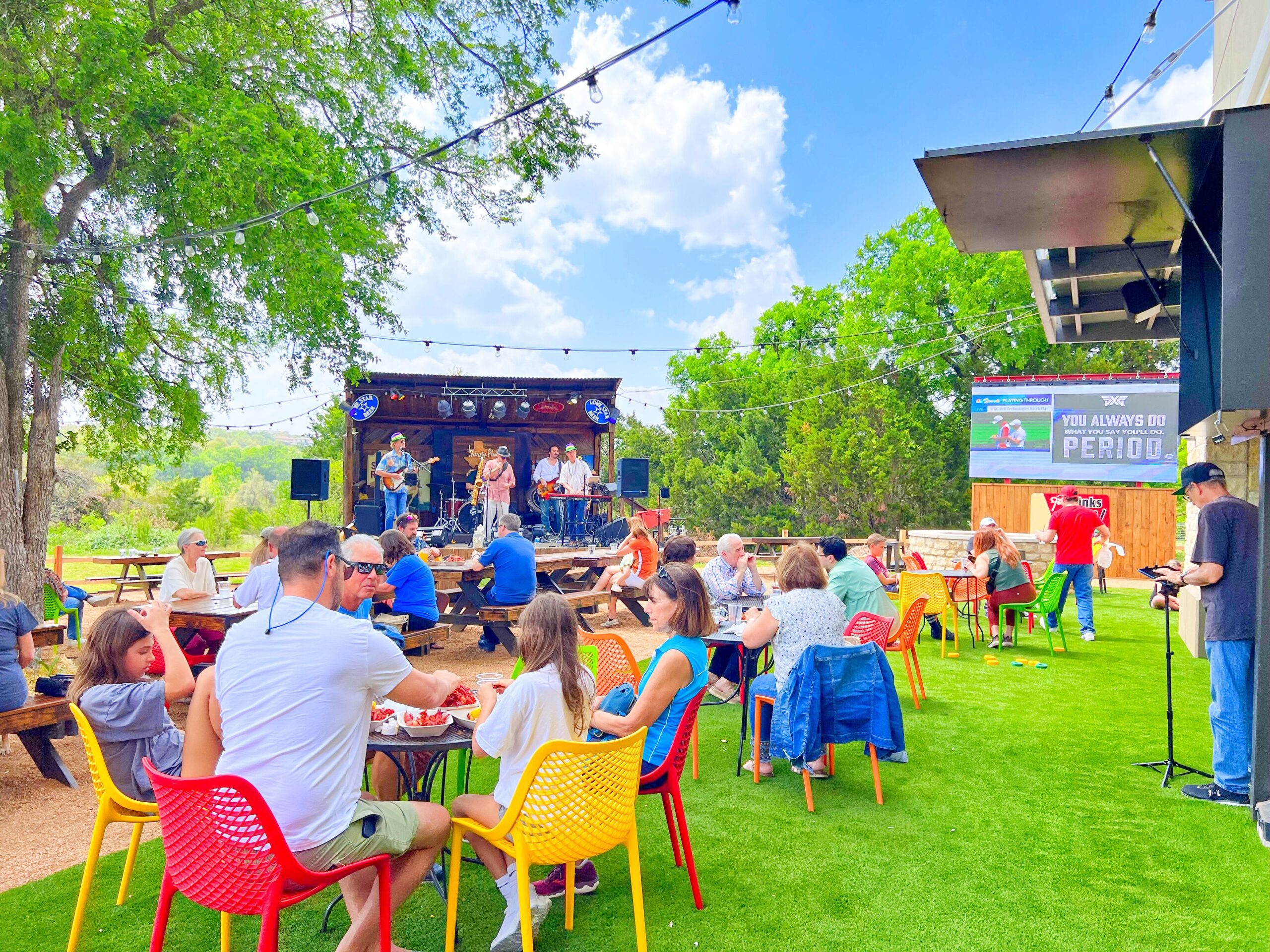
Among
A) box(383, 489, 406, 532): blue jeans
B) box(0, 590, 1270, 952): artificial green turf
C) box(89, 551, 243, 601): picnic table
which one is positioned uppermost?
box(383, 489, 406, 532): blue jeans

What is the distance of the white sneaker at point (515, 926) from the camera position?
246cm

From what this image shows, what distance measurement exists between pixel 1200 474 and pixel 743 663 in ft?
7.84

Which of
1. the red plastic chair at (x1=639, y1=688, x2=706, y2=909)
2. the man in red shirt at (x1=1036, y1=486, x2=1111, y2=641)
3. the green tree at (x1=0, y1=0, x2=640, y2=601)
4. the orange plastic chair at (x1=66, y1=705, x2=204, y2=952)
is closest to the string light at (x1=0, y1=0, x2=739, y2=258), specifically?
the green tree at (x1=0, y1=0, x2=640, y2=601)

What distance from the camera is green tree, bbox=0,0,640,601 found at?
23.2 ft

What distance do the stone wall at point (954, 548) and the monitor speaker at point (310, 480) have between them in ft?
32.6

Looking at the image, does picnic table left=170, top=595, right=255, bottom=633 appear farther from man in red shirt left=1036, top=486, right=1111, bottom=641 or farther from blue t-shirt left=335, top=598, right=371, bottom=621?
man in red shirt left=1036, top=486, right=1111, bottom=641

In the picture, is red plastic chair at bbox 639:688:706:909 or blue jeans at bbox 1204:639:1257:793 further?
blue jeans at bbox 1204:639:1257:793

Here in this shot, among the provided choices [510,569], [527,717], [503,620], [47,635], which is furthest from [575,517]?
[527,717]

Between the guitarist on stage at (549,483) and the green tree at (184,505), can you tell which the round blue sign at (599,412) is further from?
the green tree at (184,505)

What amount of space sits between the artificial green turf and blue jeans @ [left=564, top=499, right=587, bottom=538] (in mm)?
11606

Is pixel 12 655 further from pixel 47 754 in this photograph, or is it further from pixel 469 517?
pixel 469 517

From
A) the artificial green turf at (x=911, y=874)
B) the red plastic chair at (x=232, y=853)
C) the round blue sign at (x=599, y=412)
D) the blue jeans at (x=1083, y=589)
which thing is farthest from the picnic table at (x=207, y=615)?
the round blue sign at (x=599, y=412)

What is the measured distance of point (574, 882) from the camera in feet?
9.27

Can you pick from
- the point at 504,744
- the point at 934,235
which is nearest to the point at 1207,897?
the point at 504,744
